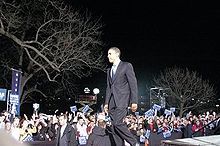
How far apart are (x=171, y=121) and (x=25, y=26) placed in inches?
671

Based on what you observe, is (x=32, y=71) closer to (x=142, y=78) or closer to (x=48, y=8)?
(x=48, y=8)

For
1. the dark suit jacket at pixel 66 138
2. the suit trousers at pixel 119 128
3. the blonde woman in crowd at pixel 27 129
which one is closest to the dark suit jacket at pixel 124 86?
the suit trousers at pixel 119 128

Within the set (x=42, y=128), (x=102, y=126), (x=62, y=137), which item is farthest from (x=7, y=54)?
(x=102, y=126)

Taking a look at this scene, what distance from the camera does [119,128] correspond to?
6461 millimetres

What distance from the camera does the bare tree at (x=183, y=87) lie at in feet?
212

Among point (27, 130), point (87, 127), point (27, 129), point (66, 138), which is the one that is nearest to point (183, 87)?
point (87, 127)

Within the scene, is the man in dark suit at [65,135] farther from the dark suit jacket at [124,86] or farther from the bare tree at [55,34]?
the bare tree at [55,34]

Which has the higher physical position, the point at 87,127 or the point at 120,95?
the point at 120,95

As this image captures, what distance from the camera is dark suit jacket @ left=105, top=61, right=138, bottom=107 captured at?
668 cm

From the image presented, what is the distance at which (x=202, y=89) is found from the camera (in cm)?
6462

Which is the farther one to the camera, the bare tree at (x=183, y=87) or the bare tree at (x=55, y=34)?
the bare tree at (x=183, y=87)

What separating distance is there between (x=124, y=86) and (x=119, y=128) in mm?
775

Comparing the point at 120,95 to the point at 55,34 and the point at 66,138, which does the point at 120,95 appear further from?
the point at 55,34

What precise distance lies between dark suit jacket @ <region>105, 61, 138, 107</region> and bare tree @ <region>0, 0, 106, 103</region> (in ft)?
82.7
